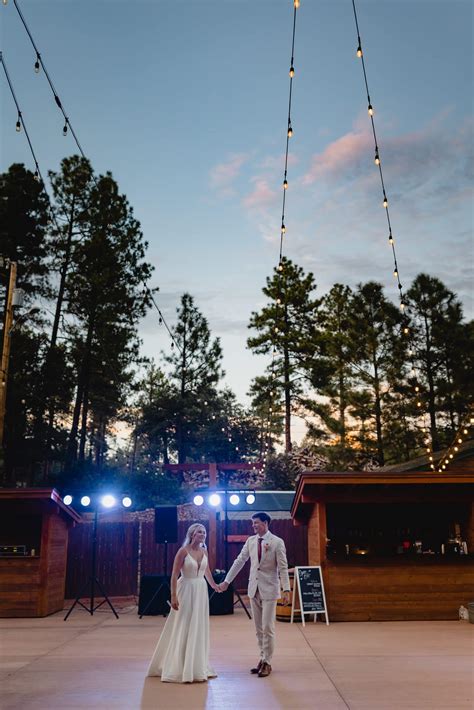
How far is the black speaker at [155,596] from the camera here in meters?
10.9

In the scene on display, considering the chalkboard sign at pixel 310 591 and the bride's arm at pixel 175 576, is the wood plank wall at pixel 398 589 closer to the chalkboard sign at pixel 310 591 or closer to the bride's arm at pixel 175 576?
the chalkboard sign at pixel 310 591

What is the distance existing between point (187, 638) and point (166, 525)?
18.4 feet

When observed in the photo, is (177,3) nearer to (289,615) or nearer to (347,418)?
(289,615)

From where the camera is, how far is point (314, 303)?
3266cm

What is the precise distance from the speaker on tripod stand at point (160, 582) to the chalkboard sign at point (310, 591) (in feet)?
8.48

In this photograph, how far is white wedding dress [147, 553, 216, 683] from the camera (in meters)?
5.33

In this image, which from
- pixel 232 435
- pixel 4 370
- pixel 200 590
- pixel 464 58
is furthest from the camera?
pixel 232 435

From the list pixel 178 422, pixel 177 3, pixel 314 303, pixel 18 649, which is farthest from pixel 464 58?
pixel 178 422

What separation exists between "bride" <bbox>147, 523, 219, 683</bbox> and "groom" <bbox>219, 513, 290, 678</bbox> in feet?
1.07

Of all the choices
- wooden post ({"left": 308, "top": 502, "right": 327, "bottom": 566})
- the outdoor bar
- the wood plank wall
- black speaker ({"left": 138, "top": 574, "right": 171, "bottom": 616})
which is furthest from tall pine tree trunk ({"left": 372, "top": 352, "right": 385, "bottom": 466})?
black speaker ({"left": 138, "top": 574, "right": 171, "bottom": 616})

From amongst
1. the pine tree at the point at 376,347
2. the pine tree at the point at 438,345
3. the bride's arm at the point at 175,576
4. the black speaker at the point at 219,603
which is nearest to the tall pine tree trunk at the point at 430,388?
the pine tree at the point at 438,345

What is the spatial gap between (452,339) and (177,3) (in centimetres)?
1949

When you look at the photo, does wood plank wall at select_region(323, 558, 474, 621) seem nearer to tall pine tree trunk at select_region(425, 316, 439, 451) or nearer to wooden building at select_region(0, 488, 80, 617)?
wooden building at select_region(0, 488, 80, 617)

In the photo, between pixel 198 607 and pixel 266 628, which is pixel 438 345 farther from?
pixel 198 607
